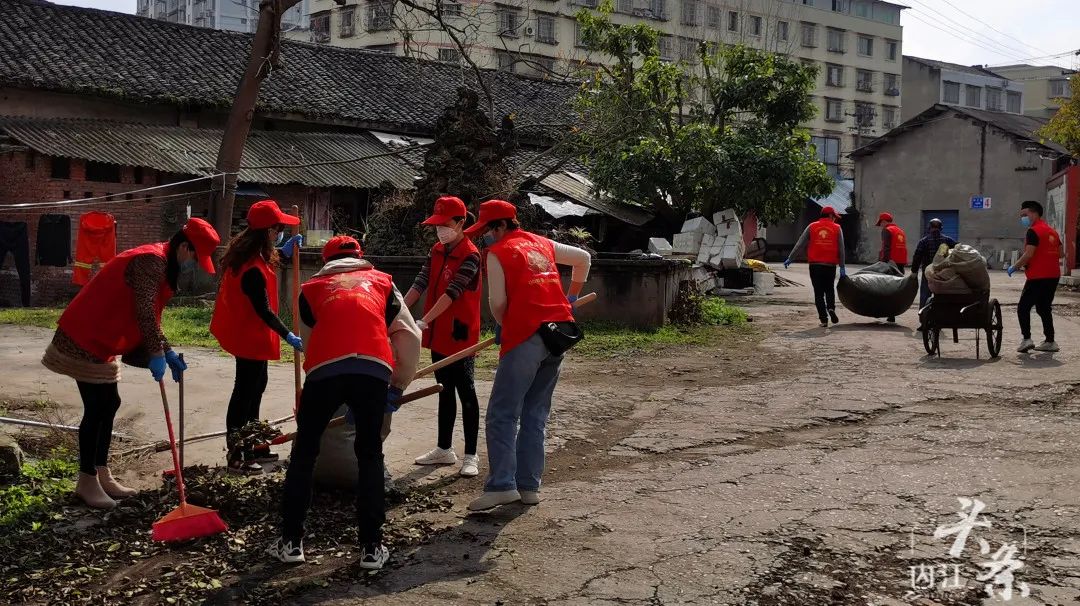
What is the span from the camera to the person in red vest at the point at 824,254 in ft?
47.9

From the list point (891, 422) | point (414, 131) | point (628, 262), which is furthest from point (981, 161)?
point (891, 422)

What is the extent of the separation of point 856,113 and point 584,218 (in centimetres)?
4101

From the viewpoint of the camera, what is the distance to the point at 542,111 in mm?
30375

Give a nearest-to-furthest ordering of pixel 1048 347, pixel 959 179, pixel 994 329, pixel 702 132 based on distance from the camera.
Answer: pixel 994 329
pixel 1048 347
pixel 702 132
pixel 959 179

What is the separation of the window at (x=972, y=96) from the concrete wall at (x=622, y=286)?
55.5m

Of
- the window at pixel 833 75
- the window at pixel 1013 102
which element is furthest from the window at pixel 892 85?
the window at pixel 1013 102

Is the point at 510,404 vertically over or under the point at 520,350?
under

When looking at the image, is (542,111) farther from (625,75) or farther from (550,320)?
(550,320)

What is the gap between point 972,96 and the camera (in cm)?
6406

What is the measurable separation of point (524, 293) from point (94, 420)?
243cm

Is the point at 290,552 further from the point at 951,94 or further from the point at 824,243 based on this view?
the point at 951,94

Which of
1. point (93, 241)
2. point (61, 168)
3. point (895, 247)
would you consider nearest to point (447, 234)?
point (895, 247)

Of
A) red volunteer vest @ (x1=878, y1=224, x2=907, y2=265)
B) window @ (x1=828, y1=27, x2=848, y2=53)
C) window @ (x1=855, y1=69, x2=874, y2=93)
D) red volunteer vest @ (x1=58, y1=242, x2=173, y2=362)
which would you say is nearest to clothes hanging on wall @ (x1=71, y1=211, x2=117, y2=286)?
red volunteer vest @ (x1=878, y1=224, x2=907, y2=265)

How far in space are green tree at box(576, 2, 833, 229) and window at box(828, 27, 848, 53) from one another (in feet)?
131
